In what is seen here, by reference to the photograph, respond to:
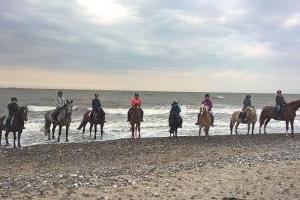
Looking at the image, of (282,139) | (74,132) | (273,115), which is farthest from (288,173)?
(74,132)

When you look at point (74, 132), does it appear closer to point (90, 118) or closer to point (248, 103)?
point (90, 118)

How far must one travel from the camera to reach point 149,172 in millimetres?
12773

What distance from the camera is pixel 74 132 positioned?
28172 mm

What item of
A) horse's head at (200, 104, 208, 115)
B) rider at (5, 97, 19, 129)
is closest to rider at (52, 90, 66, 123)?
rider at (5, 97, 19, 129)

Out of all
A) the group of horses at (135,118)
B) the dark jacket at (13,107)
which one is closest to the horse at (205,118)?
the group of horses at (135,118)

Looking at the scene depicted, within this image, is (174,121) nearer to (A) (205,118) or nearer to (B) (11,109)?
(A) (205,118)

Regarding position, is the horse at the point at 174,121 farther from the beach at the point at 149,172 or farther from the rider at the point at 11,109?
the rider at the point at 11,109

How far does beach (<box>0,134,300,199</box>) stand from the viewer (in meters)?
10.5

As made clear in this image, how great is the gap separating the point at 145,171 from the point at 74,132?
51.9 ft

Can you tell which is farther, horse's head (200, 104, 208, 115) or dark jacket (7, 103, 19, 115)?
horse's head (200, 104, 208, 115)

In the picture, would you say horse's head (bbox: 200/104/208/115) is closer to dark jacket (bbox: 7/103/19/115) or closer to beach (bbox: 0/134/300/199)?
beach (bbox: 0/134/300/199)

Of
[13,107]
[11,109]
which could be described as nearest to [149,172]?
[13,107]

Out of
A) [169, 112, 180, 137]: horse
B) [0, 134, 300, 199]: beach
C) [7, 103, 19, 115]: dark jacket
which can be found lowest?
[0, 134, 300, 199]: beach

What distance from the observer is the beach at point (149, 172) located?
34.6ft
